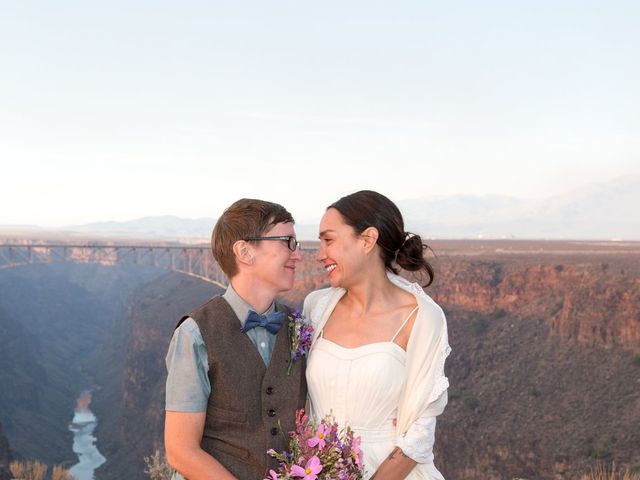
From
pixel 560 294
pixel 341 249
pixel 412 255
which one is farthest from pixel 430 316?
pixel 560 294

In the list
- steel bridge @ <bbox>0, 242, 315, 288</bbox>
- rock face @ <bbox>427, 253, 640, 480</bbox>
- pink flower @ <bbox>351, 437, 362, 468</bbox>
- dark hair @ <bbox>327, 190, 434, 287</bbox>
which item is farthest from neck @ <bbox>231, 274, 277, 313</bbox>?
steel bridge @ <bbox>0, 242, 315, 288</bbox>

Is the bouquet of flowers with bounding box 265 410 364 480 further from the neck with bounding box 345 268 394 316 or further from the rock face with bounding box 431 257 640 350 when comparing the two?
the rock face with bounding box 431 257 640 350

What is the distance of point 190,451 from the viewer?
2.93 meters

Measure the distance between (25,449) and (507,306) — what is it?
3801 cm

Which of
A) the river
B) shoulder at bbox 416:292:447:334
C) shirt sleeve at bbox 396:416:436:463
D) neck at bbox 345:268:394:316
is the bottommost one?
the river

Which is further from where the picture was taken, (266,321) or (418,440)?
(418,440)

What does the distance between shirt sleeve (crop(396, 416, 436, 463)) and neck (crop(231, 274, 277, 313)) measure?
0.95 m

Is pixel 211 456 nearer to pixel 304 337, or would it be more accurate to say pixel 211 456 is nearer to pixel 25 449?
pixel 304 337

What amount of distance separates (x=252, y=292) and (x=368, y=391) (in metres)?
0.80

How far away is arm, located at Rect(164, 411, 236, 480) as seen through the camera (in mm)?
2924

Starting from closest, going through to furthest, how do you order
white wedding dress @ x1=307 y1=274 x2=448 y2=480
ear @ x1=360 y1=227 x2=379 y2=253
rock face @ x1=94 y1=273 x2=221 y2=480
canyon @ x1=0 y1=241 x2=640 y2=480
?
1. white wedding dress @ x1=307 y1=274 x2=448 y2=480
2. ear @ x1=360 y1=227 x2=379 y2=253
3. canyon @ x1=0 y1=241 x2=640 y2=480
4. rock face @ x1=94 y1=273 x2=221 y2=480

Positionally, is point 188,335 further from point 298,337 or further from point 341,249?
point 341,249

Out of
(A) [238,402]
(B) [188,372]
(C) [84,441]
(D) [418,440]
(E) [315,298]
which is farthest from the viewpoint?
(C) [84,441]

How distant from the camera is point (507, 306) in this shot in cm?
3844
